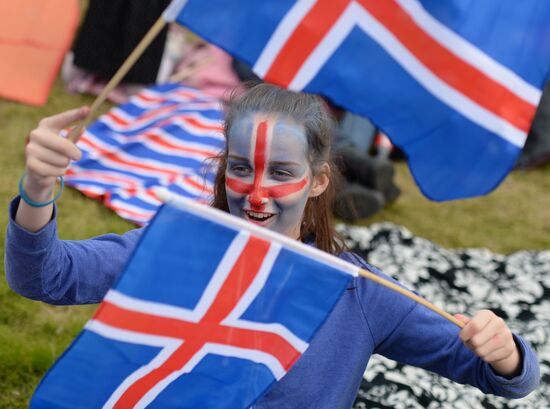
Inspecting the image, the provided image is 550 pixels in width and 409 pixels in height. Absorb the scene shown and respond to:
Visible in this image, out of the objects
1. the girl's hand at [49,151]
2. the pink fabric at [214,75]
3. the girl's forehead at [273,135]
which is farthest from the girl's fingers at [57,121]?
the pink fabric at [214,75]

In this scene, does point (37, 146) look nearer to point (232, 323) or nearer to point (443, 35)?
point (232, 323)

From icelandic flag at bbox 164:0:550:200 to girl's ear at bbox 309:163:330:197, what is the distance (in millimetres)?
189

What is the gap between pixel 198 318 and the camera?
150 centimetres

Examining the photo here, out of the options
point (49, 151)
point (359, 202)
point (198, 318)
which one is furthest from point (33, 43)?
point (359, 202)

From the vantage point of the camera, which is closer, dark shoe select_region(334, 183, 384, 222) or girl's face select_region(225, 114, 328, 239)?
girl's face select_region(225, 114, 328, 239)

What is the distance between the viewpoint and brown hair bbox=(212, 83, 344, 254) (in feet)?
6.14

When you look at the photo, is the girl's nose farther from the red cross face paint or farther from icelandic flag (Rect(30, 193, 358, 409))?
icelandic flag (Rect(30, 193, 358, 409))

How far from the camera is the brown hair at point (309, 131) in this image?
1870 mm

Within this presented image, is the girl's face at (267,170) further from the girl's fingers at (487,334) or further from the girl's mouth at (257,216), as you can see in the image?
the girl's fingers at (487,334)

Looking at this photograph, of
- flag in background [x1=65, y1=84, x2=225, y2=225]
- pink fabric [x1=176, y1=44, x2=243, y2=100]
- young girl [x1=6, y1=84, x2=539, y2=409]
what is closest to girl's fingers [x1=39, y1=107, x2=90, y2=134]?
young girl [x1=6, y1=84, x2=539, y2=409]

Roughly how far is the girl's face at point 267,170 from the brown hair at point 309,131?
0.03m

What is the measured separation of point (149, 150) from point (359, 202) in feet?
3.89

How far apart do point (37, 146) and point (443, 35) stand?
1.14 meters

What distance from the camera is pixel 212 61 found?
211 inches
